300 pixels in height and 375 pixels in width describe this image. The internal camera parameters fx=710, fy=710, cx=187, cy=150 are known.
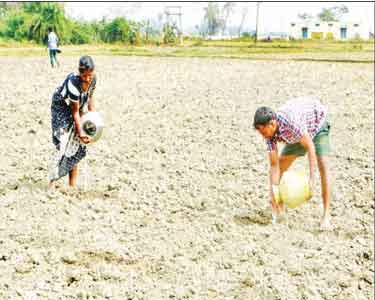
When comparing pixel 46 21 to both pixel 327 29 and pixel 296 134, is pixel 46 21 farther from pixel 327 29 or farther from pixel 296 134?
pixel 327 29

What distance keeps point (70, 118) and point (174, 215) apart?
3.40ft

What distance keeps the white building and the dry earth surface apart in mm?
59986

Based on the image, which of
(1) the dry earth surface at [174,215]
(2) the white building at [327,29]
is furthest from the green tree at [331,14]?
(1) the dry earth surface at [174,215]

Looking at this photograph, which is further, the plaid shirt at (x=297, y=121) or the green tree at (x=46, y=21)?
the green tree at (x=46, y=21)

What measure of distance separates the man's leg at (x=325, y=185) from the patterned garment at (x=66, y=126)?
1.67m

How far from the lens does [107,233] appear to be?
4.61 m

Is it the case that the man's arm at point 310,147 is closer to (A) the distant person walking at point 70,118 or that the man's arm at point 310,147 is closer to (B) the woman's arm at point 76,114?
(A) the distant person walking at point 70,118

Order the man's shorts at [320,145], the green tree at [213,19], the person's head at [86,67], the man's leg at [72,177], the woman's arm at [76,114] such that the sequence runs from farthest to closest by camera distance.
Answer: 1. the green tree at [213,19]
2. the man's leg at [72,177]
3. the woman's arm at [76,114]
4. the man's shorts at [320,145]
5. the person's head at [86,67]

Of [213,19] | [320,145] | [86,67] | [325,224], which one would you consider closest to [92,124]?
[86,67]

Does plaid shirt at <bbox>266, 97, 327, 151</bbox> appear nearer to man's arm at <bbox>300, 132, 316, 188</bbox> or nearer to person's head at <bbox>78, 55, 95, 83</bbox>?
man's arm at <bbox>300, 132, 316, 188</bbox>

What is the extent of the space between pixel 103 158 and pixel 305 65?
11.2 meters

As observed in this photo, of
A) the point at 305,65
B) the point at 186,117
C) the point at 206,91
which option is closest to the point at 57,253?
the point at 186,117

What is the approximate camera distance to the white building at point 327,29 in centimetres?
6831

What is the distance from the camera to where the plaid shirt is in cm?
425
